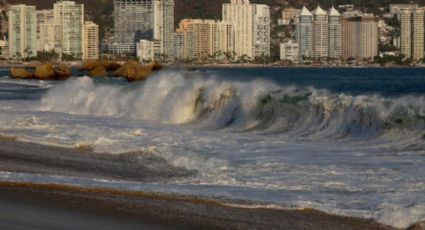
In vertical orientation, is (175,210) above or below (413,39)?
below

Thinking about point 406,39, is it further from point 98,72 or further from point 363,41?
point 98,72

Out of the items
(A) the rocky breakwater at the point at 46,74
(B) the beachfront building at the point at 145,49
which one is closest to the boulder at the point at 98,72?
(A) the rocky breakwater at the point at 46,74

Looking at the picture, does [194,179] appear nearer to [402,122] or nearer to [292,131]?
[402,122]

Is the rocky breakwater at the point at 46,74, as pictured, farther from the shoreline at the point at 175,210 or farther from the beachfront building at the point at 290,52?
the beachfront building at the point at 290,52

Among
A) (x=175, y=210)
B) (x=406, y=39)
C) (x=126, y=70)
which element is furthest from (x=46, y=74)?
(x=406, y=39)

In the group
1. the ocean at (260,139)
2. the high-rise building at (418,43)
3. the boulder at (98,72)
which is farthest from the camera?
the high-rise building at (418,43)

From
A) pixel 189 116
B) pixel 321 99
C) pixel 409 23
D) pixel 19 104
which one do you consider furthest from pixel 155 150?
pixel 409 23
